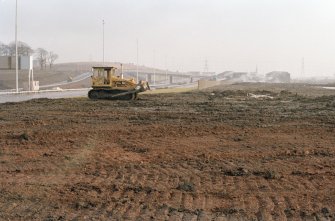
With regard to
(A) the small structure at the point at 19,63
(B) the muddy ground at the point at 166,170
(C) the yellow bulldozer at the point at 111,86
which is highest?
(A) the small structure at the point at 19,63

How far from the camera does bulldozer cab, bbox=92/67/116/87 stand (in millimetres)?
32844

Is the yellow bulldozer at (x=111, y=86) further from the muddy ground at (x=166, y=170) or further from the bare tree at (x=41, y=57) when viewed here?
the bare tree at (x=41, y=57)

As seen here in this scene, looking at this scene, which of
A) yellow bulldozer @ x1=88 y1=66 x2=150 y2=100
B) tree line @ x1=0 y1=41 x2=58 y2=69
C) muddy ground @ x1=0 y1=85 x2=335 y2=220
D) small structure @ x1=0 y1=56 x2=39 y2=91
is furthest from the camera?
tree line @ x1=0 y1=41 x2=58 y2=69

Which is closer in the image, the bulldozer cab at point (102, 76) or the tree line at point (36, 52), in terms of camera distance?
the bulldozer cab at point (102, 76)

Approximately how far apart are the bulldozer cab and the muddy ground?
13504 millimetres

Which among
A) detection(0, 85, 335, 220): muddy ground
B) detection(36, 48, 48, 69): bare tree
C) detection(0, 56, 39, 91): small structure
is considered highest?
detection(36, 48, 48, 69): bare tree

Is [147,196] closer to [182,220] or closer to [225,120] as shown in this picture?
[182,220]

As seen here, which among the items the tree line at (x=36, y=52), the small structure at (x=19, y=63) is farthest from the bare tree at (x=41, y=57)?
the small structure at (x=19, y=63)

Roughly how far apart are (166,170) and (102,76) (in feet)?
76.8

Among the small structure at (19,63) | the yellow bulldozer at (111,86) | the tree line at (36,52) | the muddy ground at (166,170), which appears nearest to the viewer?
the muddy ground at (166,170)

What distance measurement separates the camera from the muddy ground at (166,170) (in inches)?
294

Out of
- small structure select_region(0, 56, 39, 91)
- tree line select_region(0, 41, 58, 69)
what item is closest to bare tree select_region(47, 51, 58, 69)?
tree line select_region(0, 41, 58, 69)

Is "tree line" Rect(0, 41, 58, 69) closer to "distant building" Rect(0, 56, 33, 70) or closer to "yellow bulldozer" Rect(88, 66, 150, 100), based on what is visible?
"distant building" Rect(0, 56, 33, 70)

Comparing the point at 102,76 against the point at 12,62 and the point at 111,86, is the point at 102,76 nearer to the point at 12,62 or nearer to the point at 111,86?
the point at 111,86
